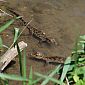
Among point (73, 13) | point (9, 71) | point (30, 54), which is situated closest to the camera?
point (9, 71)

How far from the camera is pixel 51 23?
6.11 m

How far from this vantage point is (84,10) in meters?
A: 6.70

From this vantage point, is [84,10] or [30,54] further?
[84,10]

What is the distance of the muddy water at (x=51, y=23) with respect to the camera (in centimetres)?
519

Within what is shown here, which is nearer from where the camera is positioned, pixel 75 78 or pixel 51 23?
pixel 75 78

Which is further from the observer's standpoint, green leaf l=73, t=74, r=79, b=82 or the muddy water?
the muddy water

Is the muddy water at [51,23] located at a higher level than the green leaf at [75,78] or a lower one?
lower

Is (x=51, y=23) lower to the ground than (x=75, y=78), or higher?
lower

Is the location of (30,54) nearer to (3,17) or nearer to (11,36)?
(11,36)

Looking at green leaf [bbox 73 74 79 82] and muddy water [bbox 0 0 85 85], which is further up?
green leaf [bbox 73 74 79 82]

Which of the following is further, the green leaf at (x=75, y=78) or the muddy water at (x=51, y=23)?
the muddy water at (x=51, y=23)

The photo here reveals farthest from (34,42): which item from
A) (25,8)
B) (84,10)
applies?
(84,10)

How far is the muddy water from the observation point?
17.0ft

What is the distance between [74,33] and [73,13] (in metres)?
0.91
